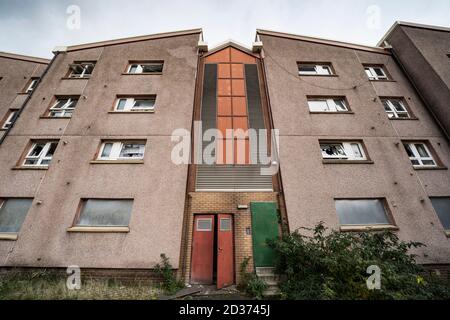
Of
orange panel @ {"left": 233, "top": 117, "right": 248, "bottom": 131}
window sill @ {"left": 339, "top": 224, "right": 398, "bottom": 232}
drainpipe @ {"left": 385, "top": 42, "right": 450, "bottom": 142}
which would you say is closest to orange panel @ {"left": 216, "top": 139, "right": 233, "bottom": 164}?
orange panel @ {"left": 233, "top": 117, "right": 248, "bottom": 131}

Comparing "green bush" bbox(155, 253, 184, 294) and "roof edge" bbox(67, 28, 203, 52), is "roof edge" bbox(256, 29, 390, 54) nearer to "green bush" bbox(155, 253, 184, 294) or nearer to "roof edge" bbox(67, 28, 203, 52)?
"roof edge" bbox(67, 28, 203, 52)

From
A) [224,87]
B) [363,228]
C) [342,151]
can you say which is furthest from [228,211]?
[224,87]

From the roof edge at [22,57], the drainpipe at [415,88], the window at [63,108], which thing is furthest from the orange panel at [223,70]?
the roof edge at [22,57]

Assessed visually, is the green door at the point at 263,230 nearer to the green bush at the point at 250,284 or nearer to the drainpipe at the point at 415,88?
the green bush at the point at 250,284

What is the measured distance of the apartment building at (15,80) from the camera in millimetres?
11062

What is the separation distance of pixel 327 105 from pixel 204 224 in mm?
8178

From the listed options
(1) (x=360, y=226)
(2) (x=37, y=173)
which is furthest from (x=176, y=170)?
(1) (x=360, y=226)

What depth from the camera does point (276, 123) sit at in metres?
8.85

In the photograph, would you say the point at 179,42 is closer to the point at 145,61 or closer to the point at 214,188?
the point at 145,61

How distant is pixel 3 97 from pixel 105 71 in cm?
663

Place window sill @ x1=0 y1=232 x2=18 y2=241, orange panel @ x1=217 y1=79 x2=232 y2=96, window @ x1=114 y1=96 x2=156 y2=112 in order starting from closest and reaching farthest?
window sill @ x1=0 y1=232 x2=18 y2=241 < window @ x1=114 y1=96 x2=156 y2=112 < orange panel @ x1=217 y1=79 x2=232 y2=96

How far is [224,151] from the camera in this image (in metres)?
8.55

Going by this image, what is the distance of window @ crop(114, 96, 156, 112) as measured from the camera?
938 centimetres

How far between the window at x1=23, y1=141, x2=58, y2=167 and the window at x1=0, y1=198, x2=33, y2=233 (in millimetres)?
1466
